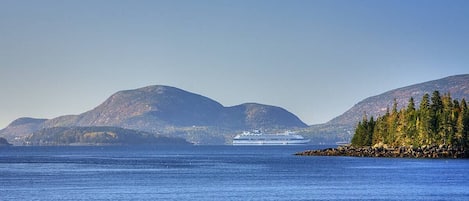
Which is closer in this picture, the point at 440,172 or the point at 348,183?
the point at 348,183

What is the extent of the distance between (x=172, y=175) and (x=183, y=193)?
3932 cm

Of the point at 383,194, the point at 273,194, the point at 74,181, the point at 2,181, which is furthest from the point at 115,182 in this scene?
the point at 383,194

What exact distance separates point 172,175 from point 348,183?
34.5 meters

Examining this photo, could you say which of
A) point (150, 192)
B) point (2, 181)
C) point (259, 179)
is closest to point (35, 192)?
point (150, 192)

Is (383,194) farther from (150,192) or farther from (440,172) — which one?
(440,172)

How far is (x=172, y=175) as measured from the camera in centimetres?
15088

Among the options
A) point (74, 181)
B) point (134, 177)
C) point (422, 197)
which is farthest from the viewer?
point (134, 177)

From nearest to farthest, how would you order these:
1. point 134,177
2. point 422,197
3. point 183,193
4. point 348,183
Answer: point 422,197
point 183,193
point 348,183
point 134,177

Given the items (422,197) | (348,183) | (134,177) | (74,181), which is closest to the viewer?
(422,197)

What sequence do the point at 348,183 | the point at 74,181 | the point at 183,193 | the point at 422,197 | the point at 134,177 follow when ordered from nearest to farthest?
the point at 422,197 → the point at 183,193 → the point at 348,183 → the point at 74,181 → the point at 134,177

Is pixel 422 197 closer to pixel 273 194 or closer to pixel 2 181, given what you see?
pixel 273 194

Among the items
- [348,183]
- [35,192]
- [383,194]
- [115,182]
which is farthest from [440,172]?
[35,192]

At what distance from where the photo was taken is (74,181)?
136 metres

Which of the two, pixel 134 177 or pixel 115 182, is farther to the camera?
pixel 134 177
